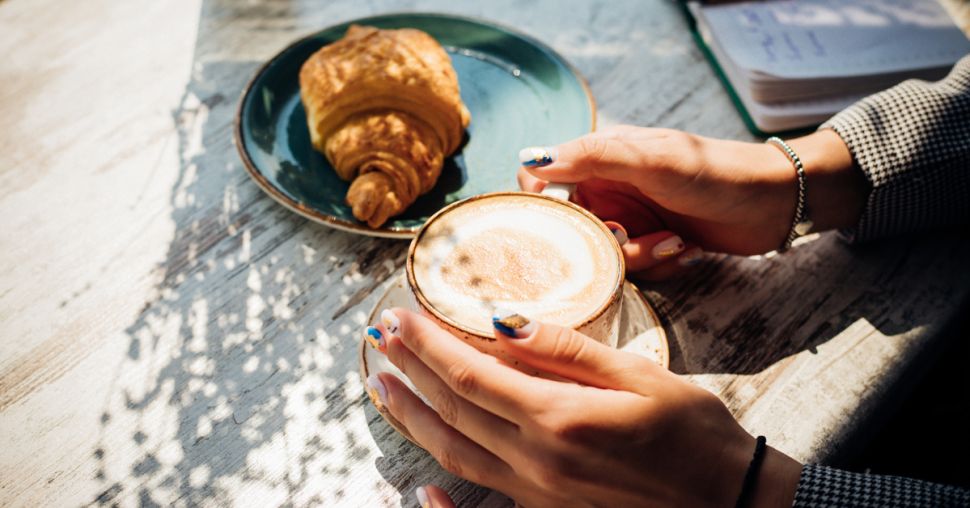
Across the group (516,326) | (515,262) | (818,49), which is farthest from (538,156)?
(818,49)

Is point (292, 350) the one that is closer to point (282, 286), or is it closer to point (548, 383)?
point (282, 286)

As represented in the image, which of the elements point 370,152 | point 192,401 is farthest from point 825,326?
point 192,401

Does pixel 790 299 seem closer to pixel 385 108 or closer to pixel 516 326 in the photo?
pixel 516 326

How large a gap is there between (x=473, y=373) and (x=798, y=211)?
2.26ft

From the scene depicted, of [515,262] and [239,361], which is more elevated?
[515,262]

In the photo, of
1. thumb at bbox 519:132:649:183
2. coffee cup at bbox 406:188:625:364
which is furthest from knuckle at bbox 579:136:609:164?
coffee cup at bbox 406:188:625:364

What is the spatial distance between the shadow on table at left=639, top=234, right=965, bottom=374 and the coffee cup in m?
0.20

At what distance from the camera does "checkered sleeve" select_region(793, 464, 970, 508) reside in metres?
0.73

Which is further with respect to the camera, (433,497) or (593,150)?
(593,150)

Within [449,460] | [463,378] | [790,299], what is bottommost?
[790,299]

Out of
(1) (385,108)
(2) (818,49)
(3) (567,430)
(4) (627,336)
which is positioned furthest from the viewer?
(2) (818,49)

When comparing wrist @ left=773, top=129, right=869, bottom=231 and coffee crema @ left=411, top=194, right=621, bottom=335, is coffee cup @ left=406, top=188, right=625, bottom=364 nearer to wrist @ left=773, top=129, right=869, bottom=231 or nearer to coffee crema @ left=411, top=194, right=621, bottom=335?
coffee crema @ left=411, top=194, right=621, bottom=335

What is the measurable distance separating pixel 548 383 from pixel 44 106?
1319 mm

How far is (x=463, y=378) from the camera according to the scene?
730mm
